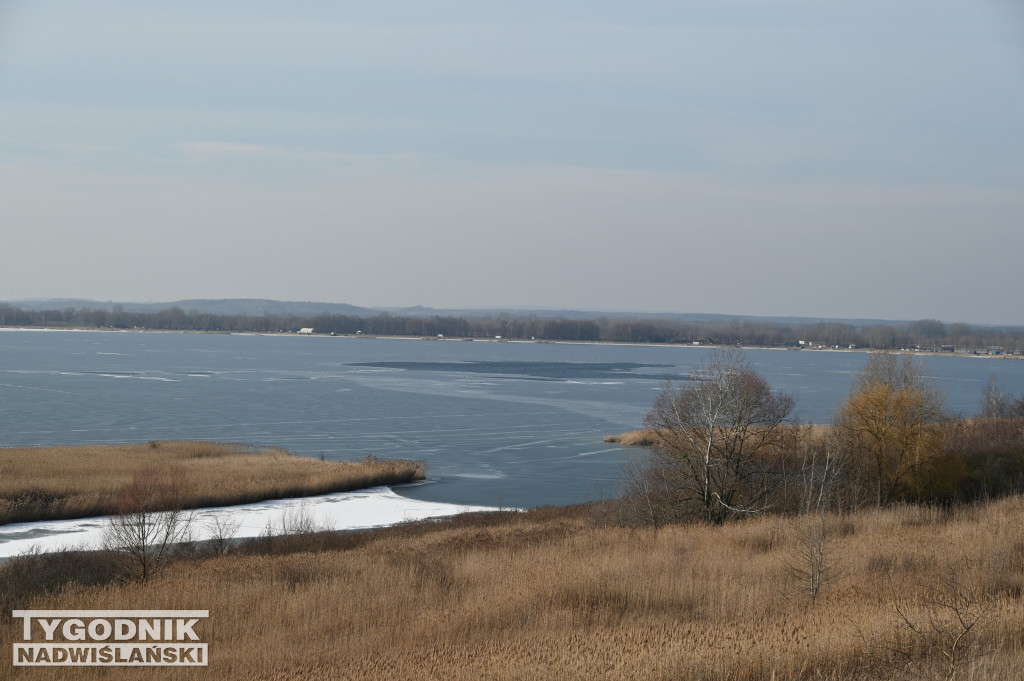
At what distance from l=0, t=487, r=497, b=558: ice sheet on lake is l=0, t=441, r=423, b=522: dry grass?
78cm

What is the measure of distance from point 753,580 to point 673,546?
411 cm

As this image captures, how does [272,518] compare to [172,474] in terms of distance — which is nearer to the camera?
[272,518]

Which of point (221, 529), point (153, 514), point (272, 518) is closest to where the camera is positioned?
point (221, 529)

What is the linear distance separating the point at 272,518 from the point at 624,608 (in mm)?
19089

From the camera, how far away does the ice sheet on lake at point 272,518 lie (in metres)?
22.7

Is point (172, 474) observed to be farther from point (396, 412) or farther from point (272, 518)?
point (396, 412)

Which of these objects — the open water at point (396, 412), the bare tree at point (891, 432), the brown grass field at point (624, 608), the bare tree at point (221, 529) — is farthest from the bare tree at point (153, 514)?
the bare tree at point (891, 432)

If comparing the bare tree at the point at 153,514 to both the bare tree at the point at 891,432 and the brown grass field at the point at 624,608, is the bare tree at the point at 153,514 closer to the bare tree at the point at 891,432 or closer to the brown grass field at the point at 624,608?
the brown grass field at the point at 624,608

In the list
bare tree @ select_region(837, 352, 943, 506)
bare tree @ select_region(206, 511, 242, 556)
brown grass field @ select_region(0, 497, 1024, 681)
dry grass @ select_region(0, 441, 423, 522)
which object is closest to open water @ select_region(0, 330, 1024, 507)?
dry grass @ select_region(0, 441, 423, 522)

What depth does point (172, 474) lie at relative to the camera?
100ft

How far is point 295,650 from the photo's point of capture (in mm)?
8938

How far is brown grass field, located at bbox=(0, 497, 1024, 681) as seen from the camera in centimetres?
727

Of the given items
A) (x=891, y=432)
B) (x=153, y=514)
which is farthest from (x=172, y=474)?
(x=891, y=432)

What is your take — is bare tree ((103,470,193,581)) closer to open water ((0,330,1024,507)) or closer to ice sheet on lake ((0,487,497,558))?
ice sheet on lake ((0,487,497,558))
